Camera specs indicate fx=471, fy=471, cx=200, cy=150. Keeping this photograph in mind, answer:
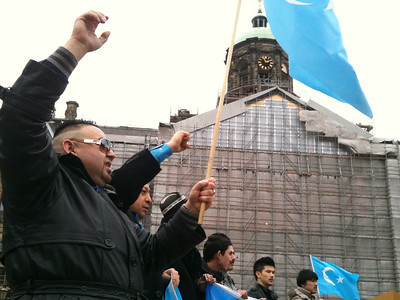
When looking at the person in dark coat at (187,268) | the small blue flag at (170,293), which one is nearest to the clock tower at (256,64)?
the person in dark coat at (187,268)

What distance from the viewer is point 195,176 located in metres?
19.9

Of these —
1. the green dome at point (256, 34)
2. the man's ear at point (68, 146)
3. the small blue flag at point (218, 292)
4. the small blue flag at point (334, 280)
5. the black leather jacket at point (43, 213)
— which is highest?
the green dome at point (256, 34)

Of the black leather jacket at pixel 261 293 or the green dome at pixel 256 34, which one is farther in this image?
the green dome at pixel 256 34

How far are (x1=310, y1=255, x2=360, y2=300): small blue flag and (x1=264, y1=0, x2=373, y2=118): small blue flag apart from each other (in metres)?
5.75

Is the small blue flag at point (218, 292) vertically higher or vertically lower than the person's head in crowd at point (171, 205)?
lower

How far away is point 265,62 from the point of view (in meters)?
30.7

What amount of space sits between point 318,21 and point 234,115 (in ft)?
58.2

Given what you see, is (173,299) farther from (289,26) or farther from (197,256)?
(289,26)

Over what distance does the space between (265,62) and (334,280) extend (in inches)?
917

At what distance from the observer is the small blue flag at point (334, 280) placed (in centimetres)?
870

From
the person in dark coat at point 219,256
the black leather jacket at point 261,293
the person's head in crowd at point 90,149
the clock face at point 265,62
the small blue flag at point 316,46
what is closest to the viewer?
the person's head in crowd at point 90,149

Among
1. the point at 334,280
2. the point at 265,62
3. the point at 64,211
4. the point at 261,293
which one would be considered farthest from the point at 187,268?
the point at 265,62

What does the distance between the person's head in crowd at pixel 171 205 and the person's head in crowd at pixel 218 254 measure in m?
0.54

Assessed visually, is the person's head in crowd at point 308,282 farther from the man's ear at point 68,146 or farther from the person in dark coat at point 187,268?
the man's ear at point 68,146
